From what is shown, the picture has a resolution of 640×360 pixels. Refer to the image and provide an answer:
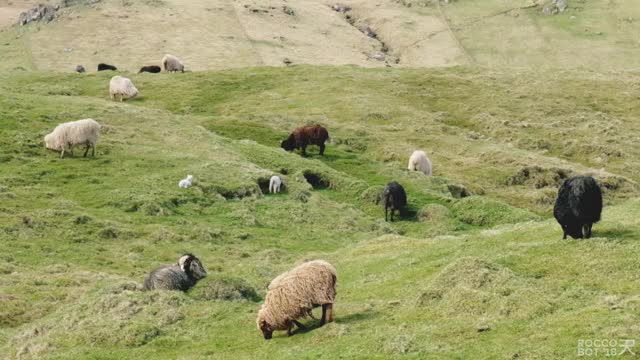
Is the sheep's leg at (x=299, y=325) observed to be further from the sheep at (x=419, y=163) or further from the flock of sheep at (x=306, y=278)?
the sheep at (x=419, y=163)

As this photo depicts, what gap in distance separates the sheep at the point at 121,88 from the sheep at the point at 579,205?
55.2 meters

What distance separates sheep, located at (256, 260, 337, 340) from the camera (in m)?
17.5

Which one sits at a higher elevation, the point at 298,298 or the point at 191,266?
the point at 298,298

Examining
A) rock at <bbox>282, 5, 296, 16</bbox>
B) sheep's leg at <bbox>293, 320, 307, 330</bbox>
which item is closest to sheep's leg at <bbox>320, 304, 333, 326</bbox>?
sheep's leg at <bbox>293, 320, 307, 330</bbox>

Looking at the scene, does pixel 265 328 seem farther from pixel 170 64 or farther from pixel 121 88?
pixel 170 64

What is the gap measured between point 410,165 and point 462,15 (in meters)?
155

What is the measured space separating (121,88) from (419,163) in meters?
31.0

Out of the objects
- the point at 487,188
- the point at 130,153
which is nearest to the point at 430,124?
the point at 487,188

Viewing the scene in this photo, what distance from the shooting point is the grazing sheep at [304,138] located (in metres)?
54.7

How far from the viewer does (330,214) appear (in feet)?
138

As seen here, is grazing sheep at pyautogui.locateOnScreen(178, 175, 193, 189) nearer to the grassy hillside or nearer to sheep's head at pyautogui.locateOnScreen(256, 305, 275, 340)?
the grassy hillside

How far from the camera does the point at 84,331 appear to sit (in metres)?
20.2

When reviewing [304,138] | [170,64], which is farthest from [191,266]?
[170,64]

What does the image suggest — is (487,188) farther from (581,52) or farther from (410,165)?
(581,52)
